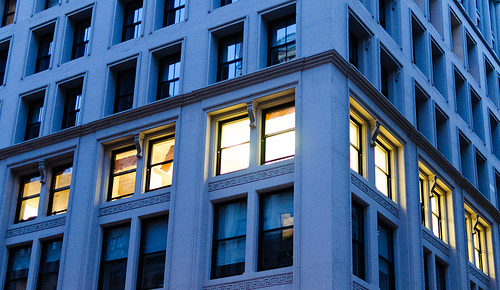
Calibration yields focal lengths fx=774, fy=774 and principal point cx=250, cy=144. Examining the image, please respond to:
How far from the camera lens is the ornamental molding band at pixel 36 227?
1212 inches

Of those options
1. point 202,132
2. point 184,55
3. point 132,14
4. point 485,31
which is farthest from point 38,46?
point 485,31

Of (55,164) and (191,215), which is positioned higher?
(55,164)

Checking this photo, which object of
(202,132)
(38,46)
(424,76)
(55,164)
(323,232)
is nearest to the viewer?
(323,232)

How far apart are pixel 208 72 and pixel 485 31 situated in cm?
2392

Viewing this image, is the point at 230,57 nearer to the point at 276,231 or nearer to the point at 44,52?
the point at 276,231

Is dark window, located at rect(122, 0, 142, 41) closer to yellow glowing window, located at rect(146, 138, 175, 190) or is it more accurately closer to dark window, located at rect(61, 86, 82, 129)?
dark window, located at rect(61, 86, 82, 129)

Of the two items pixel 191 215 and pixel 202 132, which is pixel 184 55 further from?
pixel 191 215

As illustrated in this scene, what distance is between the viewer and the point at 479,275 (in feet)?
115

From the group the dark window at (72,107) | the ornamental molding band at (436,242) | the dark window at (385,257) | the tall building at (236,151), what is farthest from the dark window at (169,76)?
the ornamental molding band at (436,242)

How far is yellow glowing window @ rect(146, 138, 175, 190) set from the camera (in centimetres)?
2906

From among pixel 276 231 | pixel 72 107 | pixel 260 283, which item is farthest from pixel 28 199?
pixel 260 283

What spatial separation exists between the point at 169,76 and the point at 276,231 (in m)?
9.31

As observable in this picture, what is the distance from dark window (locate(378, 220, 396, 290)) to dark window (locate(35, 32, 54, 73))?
58.1 ft

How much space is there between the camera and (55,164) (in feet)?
107
